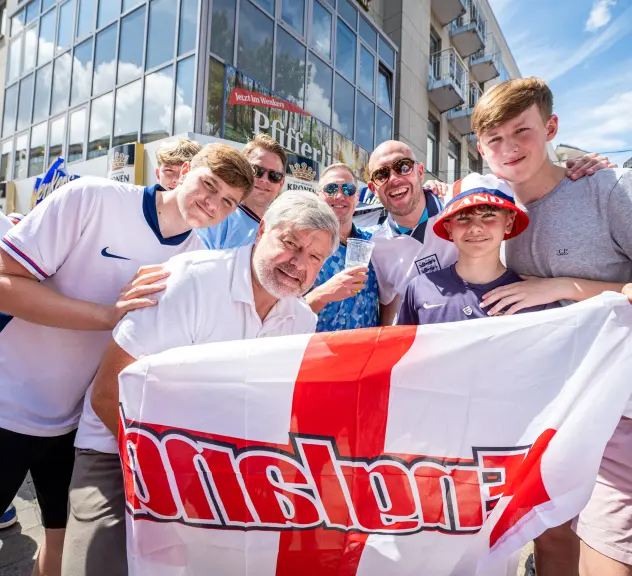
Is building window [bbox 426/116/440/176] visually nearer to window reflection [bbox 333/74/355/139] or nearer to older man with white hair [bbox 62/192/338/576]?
window reflection [bbox 333/74/355/139]

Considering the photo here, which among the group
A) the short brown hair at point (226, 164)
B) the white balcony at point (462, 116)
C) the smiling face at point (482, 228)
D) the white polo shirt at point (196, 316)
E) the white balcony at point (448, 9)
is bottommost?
the white polo shirt at point (196, 316)

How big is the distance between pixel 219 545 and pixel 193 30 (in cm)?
1083

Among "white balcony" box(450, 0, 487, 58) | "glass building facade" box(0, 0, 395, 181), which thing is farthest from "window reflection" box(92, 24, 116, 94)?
"white balcony" box(450, 0, 487, 58)

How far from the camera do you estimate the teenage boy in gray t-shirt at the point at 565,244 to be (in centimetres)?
173

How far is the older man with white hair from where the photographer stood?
160 centimetres

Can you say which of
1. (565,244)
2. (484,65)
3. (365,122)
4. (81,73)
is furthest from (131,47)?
(484,65)

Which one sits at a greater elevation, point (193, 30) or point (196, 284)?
point (193, 30)

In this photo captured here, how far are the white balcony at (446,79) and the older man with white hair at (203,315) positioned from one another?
1885cm

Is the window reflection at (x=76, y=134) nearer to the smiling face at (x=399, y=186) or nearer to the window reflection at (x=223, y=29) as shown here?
the window reflection at (x=223, y=29)

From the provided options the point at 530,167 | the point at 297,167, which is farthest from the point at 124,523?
the point at 297,167

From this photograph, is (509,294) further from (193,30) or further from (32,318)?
(193,30)

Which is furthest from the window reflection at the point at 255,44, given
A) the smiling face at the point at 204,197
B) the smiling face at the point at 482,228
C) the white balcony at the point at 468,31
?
the white balcony at the point at 468,31

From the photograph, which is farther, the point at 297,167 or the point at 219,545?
the point at 297,167

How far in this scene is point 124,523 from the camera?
1.66 meters
